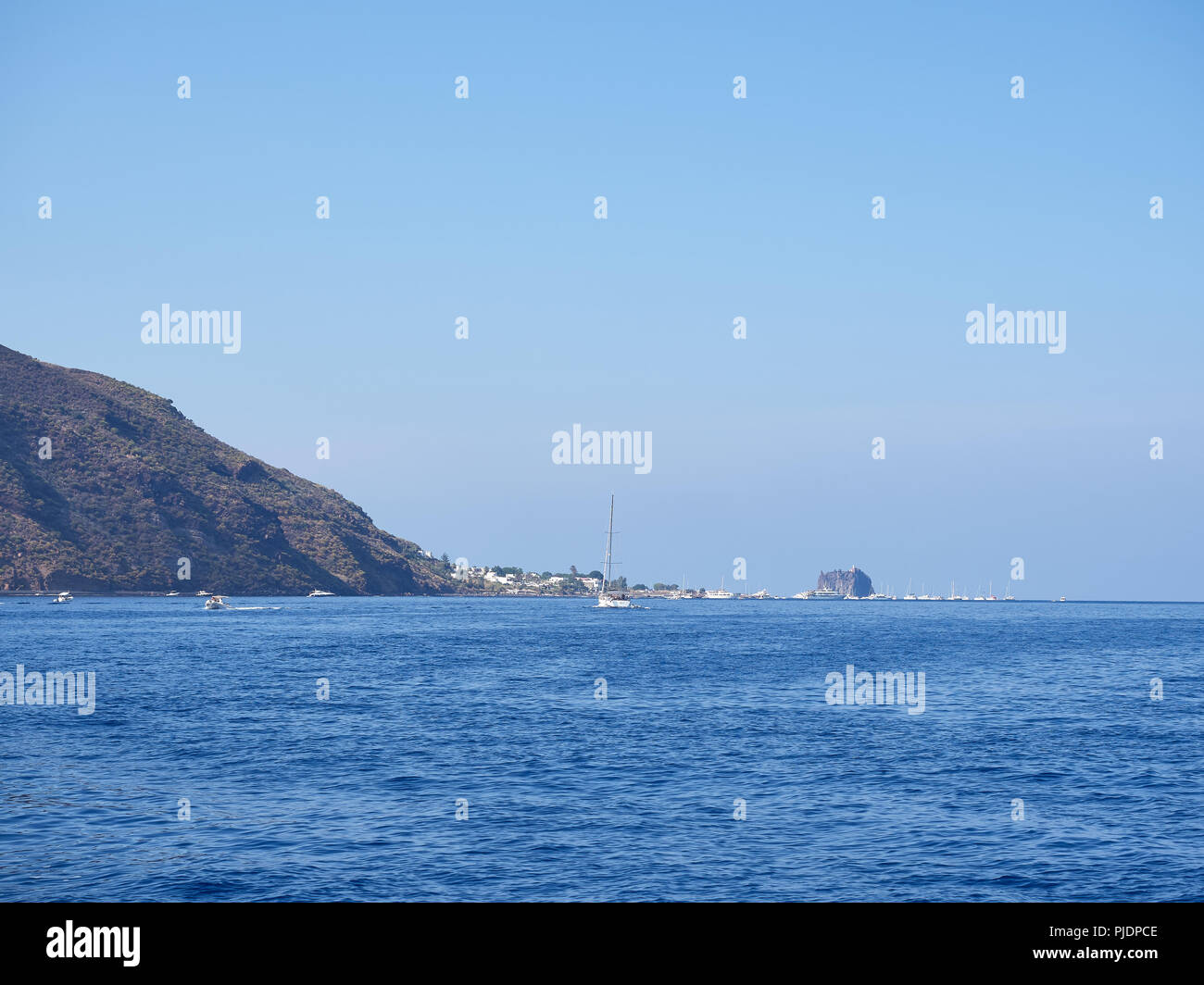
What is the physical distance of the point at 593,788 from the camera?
36.7 metres

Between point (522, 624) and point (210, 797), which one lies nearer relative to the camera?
point (210, 797)

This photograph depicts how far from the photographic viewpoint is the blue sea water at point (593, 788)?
25.7 m

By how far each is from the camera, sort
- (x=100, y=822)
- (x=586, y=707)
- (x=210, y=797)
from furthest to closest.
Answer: (x=586, y=707) < (x=210, y=797) < (x=100, y=822)

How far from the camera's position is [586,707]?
59.8 metres

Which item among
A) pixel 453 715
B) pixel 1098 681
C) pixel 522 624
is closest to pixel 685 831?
pixel 453 715

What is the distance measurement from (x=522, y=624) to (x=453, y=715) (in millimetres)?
118052

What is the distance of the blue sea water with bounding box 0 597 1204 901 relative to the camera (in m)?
25.7

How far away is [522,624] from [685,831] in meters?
145
